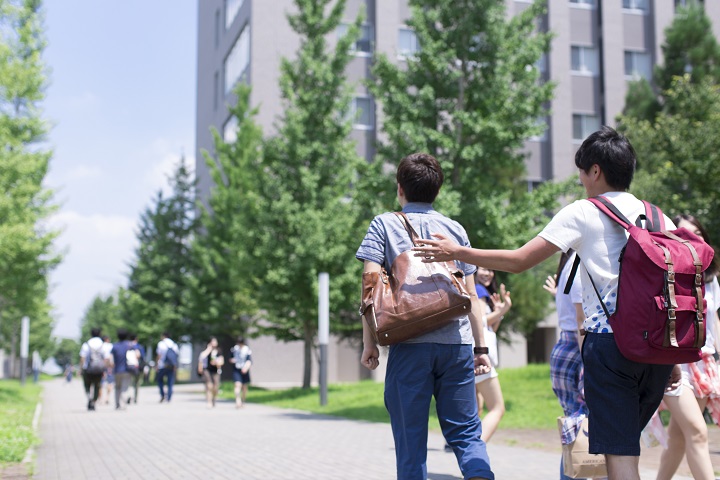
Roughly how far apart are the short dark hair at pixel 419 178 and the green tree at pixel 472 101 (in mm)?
10740

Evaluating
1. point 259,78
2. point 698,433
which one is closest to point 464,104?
point 698,433

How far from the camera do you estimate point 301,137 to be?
22.9 meters

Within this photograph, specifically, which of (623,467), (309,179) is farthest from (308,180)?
(623,467)

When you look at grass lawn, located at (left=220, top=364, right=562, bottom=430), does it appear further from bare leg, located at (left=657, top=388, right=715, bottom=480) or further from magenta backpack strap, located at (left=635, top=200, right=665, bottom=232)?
magenta backpack strap, located at (left=635, top=200, right=665, bottom=232)

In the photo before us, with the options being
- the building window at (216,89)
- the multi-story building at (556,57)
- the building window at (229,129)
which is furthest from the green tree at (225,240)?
the building window at (216,89)

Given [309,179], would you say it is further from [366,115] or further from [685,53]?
[685,53]

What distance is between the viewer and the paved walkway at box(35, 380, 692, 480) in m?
8.01

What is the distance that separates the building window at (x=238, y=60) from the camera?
37.8 metres

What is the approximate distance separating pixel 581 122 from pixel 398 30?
9165mm

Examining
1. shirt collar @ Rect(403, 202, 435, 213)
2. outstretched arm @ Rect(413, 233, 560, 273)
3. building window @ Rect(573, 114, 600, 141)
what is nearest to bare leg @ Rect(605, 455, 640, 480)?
outstretched arm @ Rect(413, 233, 560, 273)

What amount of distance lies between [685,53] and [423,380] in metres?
31.8

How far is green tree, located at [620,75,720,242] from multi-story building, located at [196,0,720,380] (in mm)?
13924

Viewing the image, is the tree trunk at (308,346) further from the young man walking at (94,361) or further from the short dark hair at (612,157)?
the short dark hair at (612,157)

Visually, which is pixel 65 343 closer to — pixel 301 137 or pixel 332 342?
pixel 332 342
